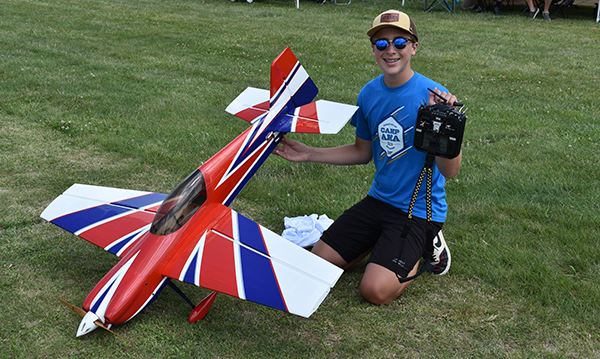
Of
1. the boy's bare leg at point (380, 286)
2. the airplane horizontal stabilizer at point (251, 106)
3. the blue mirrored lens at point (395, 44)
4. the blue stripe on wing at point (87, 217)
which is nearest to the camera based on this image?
the blue mirrored lens at point (395, 44)

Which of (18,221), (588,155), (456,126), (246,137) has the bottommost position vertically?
(18,221)

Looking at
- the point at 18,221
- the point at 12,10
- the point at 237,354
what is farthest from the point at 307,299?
the point at 12,10

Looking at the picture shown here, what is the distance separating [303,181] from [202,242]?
2.18 metres

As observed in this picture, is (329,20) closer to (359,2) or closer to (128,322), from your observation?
(359,2)

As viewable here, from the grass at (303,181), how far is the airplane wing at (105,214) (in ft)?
1.37

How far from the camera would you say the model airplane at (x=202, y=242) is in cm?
308

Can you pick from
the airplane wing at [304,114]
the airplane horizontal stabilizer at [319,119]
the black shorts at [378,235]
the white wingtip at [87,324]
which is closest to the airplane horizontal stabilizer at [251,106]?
the airplane wing at [304,114]

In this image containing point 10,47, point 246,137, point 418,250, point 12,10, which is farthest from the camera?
point 12,10

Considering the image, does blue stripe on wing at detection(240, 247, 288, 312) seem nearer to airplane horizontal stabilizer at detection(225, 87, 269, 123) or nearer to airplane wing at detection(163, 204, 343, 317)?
airplane wing at detection(163, 204, 343, 317)

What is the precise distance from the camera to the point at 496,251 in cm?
412

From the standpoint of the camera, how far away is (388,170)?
3768mm

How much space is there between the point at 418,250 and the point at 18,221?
3684mm

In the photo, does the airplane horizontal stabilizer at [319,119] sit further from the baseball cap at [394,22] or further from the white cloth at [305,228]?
the white cloth at [305,228]

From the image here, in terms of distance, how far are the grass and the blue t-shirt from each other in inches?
27.2
